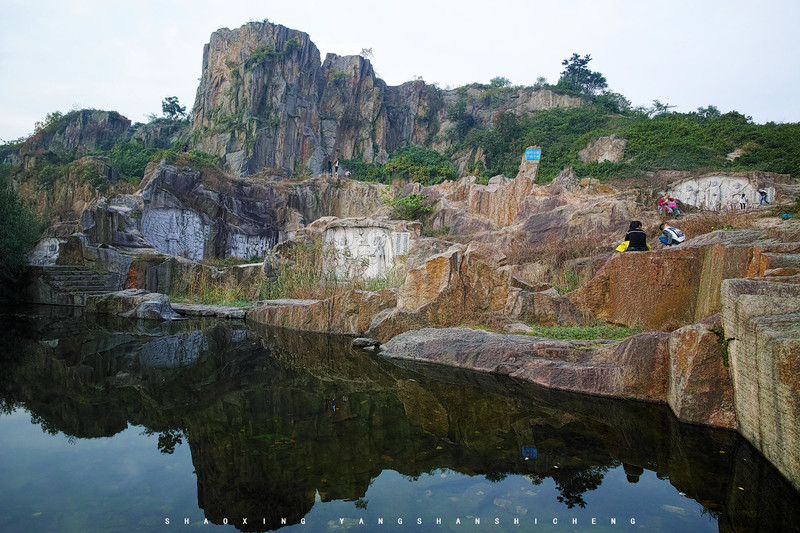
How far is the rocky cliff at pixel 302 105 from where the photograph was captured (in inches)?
1565

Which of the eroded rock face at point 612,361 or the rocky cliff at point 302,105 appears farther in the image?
the rocky cliff at point 302,105

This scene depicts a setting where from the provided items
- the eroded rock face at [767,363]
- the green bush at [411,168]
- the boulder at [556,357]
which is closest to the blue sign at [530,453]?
the eroded rock face at [767,363]

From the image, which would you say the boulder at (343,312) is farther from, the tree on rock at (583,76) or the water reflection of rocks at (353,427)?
the tree on rock at (583,76)

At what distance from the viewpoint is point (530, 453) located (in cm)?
382

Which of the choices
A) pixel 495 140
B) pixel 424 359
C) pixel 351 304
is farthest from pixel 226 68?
pixel 424 359

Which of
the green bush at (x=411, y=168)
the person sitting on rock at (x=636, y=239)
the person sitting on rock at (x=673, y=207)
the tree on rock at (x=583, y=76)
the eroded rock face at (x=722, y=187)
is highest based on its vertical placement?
the tree on rock at (x=583, y=76)

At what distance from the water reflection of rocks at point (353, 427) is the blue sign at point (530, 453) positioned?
0.13ft

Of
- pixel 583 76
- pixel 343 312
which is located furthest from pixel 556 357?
pixel 583 76

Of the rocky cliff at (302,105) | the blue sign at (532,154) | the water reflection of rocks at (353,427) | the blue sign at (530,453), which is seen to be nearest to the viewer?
the water reflection of rocks at (353,427)

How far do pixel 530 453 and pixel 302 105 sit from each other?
4207cm

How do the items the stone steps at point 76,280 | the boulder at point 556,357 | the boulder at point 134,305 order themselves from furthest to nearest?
the stone steps at point 76,280 < the boulder at point 134,305 < the boulder at point 556,357

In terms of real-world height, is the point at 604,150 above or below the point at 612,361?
above

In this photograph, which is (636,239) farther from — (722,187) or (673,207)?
Answer: (722,187)

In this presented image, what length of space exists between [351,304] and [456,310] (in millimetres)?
2224
